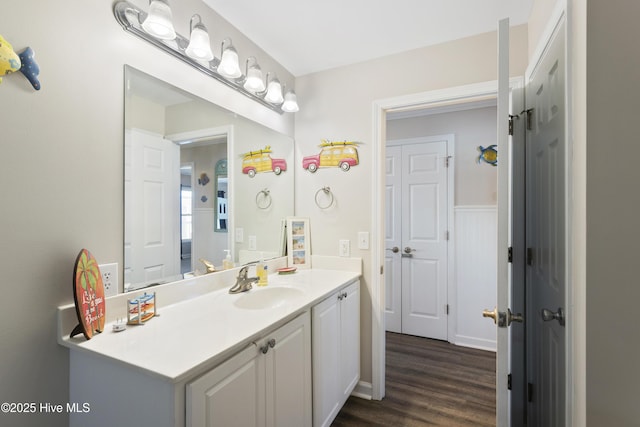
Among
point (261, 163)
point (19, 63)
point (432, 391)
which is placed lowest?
point (432, 391)

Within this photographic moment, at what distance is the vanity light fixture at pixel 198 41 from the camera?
141 cm

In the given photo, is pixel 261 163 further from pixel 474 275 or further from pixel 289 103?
pixel 474 275

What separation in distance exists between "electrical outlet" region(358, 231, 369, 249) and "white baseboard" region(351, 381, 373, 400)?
3.21 feet

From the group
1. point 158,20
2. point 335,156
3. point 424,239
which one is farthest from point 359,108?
point 424,239

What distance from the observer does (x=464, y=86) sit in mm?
1887

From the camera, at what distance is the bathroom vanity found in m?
0.86

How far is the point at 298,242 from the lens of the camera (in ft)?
7.56

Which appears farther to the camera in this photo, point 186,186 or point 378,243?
point 378,243

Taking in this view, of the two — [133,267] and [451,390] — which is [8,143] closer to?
[133,267]

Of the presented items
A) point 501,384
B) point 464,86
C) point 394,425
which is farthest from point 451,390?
point 464,86

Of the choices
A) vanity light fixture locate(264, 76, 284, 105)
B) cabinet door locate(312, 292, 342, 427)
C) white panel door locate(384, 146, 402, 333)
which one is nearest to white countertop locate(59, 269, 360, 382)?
cabinet door locate(312, 292, 342, 427)

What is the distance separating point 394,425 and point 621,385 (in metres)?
1.39

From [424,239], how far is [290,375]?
7.23 feet

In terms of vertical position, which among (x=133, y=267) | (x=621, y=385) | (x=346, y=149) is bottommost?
(x=621, y=385)
